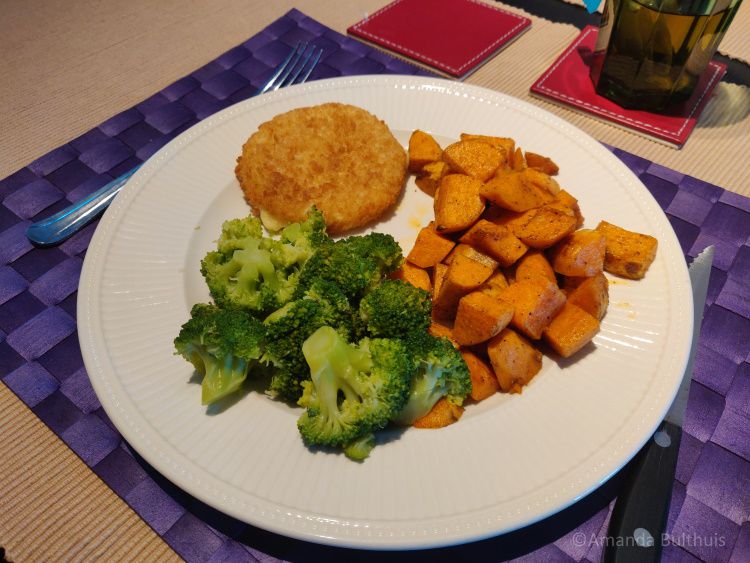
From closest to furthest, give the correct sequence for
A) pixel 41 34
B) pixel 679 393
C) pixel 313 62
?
1. pixel 679 393
2. pixel 313 62
3. pixel 41 34

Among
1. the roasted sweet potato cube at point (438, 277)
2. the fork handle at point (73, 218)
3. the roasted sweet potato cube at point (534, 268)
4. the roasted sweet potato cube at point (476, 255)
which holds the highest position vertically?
the roasted sweet potato cube at point (534, 268)

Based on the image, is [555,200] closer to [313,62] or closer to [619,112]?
[619,112]

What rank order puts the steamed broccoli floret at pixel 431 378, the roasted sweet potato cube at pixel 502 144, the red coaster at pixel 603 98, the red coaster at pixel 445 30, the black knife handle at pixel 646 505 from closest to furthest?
the black knife handle at pixel 646 505
the steamed broccoli floret at pixel 431 378
the roasted sweet potato cube at pixel 502 144
the red coaster at pixel 603 98
the red coaster at pixel 445 30

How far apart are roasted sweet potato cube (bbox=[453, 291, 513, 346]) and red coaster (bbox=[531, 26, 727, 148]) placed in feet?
5.28

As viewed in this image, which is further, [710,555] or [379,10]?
[379,10]

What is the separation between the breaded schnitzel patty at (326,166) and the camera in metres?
2.22

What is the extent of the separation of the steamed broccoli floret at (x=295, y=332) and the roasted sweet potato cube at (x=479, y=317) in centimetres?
37

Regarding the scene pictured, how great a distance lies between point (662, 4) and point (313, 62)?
175 centimetres

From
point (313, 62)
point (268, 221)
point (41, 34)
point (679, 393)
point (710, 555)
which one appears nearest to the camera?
point (710, 555)

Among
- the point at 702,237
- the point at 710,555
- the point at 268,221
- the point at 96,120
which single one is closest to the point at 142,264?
the point at 268,221

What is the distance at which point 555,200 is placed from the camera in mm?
2025

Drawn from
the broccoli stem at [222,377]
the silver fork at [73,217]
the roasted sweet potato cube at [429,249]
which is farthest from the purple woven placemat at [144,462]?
the roasted sweet potato cube at [429,249]

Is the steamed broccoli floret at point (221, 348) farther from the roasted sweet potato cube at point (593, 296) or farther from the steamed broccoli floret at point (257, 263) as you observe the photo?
the roasted sweet potato cube at point (593, 296)

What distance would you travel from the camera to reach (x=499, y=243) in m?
1.85
